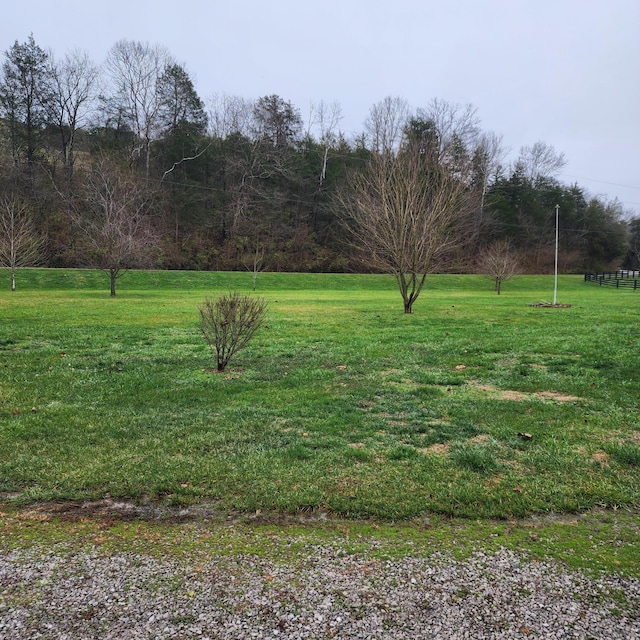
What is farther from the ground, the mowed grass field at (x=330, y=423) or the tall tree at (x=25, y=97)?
the tall tree at (x=25, y=97)

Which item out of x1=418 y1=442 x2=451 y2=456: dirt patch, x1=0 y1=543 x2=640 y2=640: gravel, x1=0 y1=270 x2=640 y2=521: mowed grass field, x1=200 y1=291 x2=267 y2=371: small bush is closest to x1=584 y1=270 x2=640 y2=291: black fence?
x1=0 y1=270 x2=640 y2=521: mowed grass field

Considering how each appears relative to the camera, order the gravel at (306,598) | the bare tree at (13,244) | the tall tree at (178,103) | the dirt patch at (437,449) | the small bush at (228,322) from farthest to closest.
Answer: the tall tree at (178,103)
the bare tree at (13,244)
the small bush at (228,322)
the dirt patch at (437,449)
the gravel at (306,598)

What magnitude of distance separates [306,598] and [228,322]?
5.68 metres

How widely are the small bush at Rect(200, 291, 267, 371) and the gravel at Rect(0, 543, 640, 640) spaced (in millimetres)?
5097

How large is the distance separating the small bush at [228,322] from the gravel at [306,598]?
5.10m

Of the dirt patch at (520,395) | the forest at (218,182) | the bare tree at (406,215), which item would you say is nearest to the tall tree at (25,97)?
the forest at (218,182)

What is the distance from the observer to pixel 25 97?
45438 mm

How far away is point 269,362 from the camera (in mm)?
8484

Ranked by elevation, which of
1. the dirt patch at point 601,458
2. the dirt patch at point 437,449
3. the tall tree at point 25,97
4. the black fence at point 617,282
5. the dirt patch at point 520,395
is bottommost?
the dirt patch at point 437,449

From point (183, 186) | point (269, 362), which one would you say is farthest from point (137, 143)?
point (269, 362)

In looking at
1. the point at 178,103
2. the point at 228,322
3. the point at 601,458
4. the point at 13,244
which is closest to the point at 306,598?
the point at 601,458

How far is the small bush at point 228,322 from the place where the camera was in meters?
7.61

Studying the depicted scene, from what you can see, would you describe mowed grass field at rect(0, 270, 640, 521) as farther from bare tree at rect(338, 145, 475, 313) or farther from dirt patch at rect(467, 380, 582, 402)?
bare tree at rect(338, 145, 475, 313)

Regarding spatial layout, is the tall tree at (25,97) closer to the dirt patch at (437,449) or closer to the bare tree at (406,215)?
the bare tree at (406,215)
